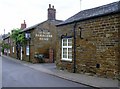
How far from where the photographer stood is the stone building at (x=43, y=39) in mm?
29766

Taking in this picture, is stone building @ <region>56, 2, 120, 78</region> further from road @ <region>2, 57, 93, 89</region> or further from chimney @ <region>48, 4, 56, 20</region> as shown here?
chimney @ <region>48, 4, 56, 20</region>

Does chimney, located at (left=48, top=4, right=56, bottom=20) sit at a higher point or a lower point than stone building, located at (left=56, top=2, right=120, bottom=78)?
higher

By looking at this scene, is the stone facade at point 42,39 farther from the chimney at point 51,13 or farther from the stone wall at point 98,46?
the stone wall at point 98,46

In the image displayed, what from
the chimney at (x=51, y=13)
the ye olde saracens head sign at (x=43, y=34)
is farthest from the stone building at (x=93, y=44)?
the chimney at (x=51, y=13)

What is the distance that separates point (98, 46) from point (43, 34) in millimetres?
16177

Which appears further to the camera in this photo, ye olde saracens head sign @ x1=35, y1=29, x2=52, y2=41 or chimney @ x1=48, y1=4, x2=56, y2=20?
chimney @ x1=48, y1=4, x2=56, y2=20

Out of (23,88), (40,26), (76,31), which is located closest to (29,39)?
(40,26)

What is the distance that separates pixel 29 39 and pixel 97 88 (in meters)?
21.3

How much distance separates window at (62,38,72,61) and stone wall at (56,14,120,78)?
1076 mm

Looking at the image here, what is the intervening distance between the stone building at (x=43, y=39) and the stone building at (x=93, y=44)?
32.7ft

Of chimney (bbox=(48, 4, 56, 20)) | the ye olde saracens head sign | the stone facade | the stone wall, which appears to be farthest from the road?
chimney (bbox=(48, 4, 56, 20))

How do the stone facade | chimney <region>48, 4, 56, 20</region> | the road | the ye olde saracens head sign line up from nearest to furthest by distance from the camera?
the road
the stone facade
the ye olde saracens head sign
chimney <region>48, 4, 56, 20</region>

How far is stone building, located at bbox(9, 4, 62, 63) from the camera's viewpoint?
2977 centimetres

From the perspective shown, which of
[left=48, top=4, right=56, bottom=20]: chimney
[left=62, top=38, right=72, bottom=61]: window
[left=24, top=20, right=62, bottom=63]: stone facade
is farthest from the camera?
[left=48, top=4, right=56, bottom=20]: chimney
